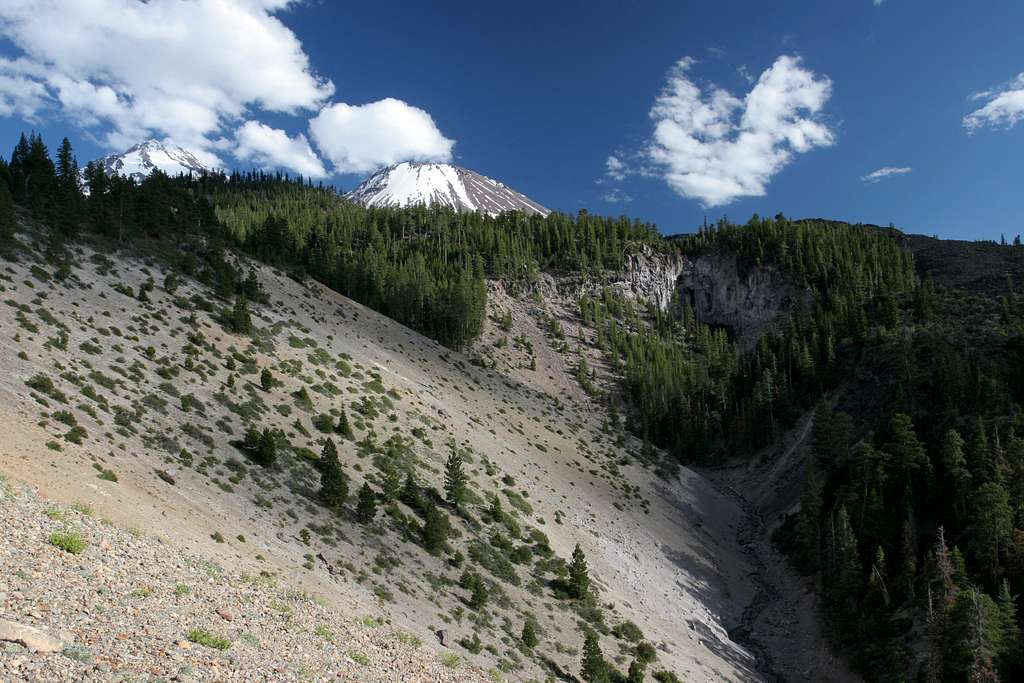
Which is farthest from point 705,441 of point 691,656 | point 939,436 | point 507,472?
point 691,656

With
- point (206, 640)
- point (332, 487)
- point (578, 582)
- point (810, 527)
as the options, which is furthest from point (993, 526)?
point (206, 640)

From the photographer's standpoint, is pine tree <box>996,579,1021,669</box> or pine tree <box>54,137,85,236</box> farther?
pine tree <box>54,137,85,236</box>

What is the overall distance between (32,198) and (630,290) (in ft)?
496

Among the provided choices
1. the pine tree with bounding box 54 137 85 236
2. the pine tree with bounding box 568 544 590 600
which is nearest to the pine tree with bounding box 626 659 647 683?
the pine tree with bounding box 568 544 590 600

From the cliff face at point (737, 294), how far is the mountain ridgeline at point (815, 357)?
123 inches

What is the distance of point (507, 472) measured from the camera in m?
51.8

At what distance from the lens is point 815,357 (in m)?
108

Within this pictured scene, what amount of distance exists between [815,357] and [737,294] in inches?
3110

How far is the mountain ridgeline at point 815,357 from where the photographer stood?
1631 inches

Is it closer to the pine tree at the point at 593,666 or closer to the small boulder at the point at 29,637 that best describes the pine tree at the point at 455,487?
the pine tree at the point at 593,666

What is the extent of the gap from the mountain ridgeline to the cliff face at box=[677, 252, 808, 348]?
10.3ft

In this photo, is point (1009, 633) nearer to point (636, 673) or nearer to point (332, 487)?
point (636, 673)

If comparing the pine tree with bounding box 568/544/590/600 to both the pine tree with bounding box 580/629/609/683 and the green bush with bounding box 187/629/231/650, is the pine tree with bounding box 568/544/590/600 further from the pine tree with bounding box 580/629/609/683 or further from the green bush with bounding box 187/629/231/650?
the green bush with bounding box 187/629/231/650

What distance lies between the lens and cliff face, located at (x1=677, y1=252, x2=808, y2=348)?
171 meters
